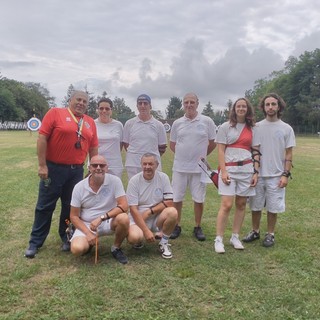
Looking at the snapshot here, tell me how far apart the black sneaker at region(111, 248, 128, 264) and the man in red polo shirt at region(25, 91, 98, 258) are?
703 mm

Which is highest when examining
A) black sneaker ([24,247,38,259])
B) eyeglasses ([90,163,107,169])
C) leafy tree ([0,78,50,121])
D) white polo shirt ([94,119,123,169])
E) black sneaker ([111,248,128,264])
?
leafy tree ([0,78,50,121])

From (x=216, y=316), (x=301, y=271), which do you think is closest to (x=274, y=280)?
(x=301, y=271)

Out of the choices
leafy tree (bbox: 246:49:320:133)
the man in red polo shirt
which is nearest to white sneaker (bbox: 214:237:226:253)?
the man in red polo shirt

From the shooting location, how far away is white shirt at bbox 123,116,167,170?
5.74 metres

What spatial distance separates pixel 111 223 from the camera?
15.6ft

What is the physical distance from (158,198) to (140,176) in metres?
0.38

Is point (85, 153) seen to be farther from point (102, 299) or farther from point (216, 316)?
point (216, 316)

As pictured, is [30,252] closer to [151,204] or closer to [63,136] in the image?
[63,136]

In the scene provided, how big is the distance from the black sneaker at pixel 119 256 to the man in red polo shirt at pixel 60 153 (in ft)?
2.31

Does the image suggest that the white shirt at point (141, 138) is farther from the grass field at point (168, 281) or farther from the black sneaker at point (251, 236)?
the black sneaker at point (251, 236)

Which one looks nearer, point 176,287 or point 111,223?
point 176,287

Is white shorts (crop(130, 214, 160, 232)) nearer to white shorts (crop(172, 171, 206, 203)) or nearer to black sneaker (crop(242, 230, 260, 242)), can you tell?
white shorts (crop(172, 171, 206, 203))

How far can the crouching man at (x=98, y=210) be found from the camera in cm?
466

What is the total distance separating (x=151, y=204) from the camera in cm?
514
